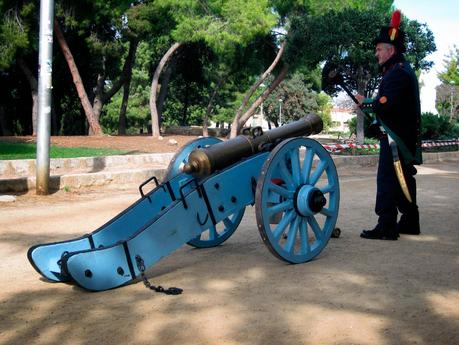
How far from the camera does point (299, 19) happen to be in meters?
27.1

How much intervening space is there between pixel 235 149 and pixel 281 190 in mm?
539

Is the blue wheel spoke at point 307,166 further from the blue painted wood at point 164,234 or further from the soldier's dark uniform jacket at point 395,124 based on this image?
the soldier's dark uniform jacket at point 395,124

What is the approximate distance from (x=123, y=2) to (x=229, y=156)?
20.3 metres

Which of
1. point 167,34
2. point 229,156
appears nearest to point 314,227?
point 229,156

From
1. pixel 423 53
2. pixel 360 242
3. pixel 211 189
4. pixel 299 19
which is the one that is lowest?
pixel 360 242

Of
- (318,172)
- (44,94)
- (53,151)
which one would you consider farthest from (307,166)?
(53,151)

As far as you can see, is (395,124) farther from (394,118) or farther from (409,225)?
(409,225)

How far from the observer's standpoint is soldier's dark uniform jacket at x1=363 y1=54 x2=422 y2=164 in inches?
237

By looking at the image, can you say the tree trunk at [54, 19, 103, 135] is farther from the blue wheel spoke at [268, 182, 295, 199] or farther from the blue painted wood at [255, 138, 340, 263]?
the blue wheel spoke at [268, 182, 295, 199]

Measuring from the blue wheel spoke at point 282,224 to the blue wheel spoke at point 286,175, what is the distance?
0.23 m

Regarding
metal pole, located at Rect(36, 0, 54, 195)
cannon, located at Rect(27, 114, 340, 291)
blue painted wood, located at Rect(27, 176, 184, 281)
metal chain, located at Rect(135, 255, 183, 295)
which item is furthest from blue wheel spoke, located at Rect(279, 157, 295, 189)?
metal pole, located at Rect(36, 0, 54, 195)

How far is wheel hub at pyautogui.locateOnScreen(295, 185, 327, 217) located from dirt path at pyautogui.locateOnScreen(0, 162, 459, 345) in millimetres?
453

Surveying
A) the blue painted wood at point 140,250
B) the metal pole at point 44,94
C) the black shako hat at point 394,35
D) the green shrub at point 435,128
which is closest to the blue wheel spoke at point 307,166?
the blue painted wood at point 140,250

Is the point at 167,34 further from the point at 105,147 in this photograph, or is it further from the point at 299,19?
the point at 105,147
